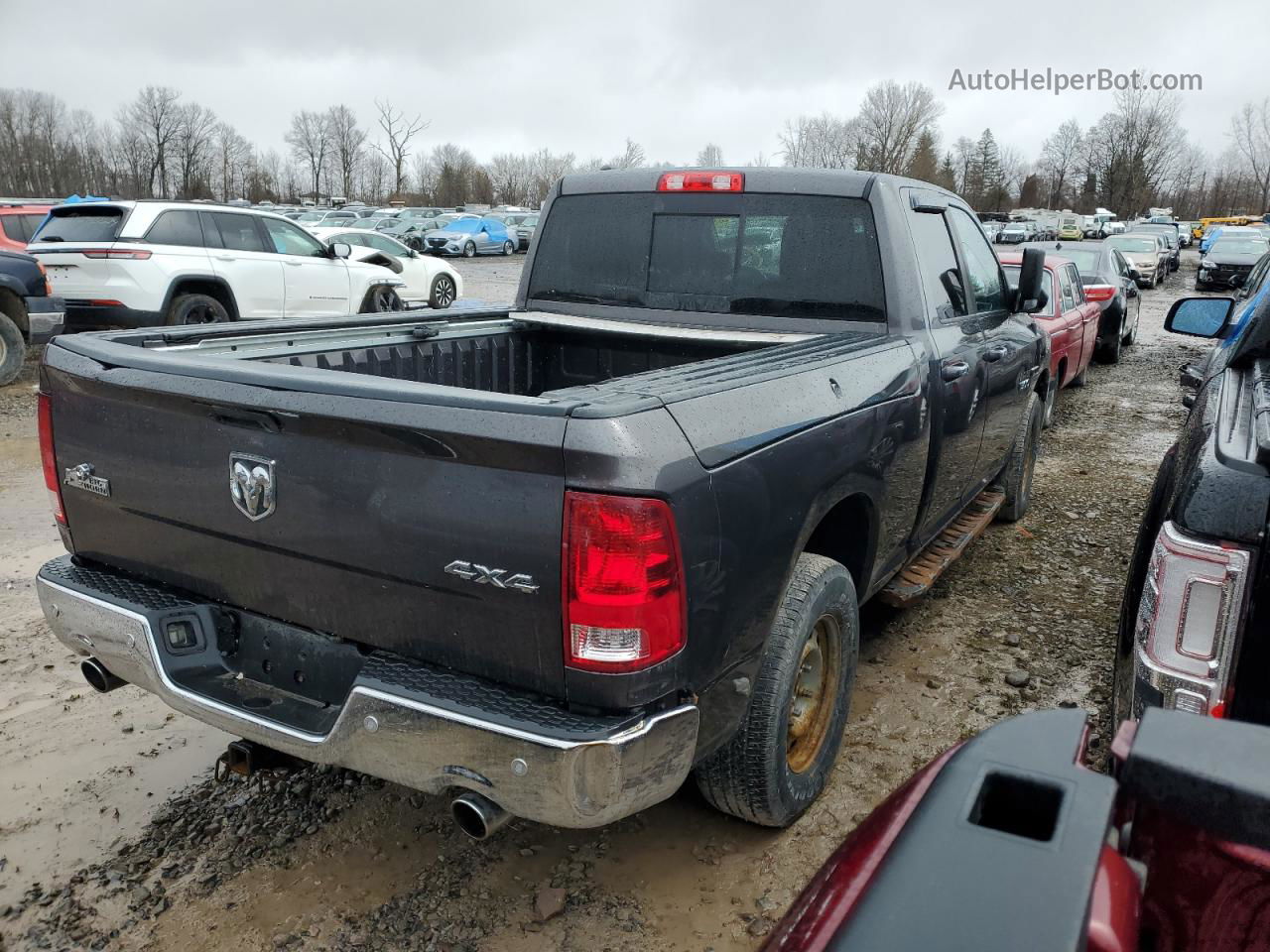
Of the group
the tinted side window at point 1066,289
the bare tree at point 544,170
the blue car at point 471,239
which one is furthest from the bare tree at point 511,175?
the tinted side window at point 1066,289

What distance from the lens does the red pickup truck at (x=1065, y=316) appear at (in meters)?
8.95

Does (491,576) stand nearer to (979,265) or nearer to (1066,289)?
(979,265)

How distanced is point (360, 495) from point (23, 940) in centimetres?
158

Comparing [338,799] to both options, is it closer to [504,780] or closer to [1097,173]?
[504,780]

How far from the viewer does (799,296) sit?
385 cm

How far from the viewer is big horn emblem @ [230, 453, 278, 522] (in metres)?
2.37

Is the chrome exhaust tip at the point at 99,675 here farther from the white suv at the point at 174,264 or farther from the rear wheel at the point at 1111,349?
the rear wheel at the point at 1111,349

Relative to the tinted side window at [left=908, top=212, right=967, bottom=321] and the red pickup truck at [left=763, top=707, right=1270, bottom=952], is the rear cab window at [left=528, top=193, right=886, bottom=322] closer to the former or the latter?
the tinted side window at [left=908, top=212, right=967, bottom=321]

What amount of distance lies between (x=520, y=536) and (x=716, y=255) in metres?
2.33

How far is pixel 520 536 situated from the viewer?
80.6 inches

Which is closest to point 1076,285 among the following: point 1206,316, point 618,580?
point 1206,316

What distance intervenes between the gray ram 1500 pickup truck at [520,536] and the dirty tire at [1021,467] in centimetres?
204

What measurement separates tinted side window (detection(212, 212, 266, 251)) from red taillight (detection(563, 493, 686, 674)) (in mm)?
10623

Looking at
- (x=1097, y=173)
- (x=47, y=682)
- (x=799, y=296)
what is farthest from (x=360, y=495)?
(x=1097, y=173)
